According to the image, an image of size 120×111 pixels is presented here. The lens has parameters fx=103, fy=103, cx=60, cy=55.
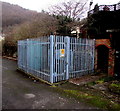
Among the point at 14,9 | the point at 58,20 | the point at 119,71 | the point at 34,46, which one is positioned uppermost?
the point at 14,9

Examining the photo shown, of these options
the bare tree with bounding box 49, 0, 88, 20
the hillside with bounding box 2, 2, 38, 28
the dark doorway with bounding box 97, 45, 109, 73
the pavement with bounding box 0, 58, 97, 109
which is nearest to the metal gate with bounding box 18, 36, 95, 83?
the dark doorway with bounding box 97, 45, 109, 73

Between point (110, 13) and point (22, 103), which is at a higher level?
point (110, 13)

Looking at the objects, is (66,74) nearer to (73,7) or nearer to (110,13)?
(110,13)

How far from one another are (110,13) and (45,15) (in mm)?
9260

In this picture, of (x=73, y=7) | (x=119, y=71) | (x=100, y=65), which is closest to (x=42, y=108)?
(x=119, y=71)

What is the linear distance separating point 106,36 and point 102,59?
1.84 m

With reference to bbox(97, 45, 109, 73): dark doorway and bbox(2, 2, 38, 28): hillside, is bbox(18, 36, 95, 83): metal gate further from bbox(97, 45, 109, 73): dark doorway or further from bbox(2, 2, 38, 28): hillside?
bbox(2, 2, 38, 28): hillside

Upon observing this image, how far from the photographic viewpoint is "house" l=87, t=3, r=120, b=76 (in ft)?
23.0

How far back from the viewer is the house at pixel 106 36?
7010 mm

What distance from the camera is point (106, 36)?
25.6ft

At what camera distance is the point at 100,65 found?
8445 millimetres

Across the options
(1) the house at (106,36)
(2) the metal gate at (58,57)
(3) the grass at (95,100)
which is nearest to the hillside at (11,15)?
(2) the metal gate at (58,57)

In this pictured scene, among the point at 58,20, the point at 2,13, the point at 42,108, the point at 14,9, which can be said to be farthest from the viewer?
the point at 14,9

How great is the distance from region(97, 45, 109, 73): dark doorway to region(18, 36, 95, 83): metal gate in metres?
0.83
